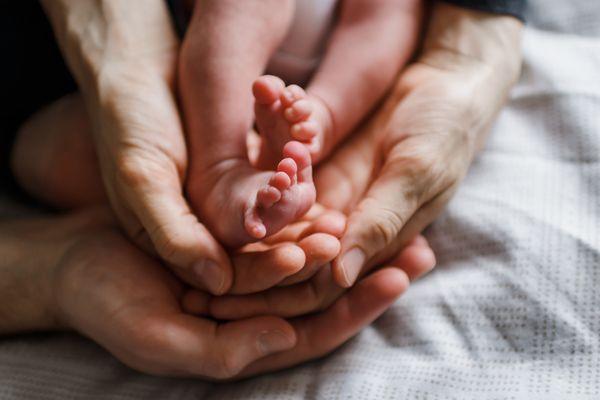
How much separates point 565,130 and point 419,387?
44 centimetres

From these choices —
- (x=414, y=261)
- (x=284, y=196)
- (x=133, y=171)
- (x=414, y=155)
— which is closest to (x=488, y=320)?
(x=414, y=261)

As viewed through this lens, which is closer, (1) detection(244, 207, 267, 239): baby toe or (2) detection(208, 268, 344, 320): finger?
(1) detection(244, 207, 267, 239): baby toe

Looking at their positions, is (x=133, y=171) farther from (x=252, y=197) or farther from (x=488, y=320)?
(x=488, y=320)

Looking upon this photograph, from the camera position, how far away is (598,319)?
711mm

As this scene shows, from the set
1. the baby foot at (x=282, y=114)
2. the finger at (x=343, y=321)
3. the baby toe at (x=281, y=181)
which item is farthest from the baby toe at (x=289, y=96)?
the finger at (x=343, y=321)

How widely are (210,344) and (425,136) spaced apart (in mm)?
358

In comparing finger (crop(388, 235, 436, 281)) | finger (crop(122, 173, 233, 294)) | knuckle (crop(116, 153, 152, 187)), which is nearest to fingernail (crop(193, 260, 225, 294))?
finger (crop(122, 173, 233, 294))

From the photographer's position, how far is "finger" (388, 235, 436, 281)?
77cm

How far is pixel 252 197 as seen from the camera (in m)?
0.64

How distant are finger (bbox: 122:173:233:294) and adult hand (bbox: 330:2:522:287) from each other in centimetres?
13

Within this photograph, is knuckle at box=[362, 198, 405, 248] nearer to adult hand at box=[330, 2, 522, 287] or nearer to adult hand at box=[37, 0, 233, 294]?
adult hand at box=[330, 2, 522, 287]

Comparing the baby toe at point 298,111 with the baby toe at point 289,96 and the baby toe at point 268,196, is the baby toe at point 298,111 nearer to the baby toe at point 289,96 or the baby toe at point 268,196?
the baby toe at point 289,96

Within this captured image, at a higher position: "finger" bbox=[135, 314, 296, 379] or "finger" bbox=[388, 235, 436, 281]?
"finger" bbox=[388, 235, 436, 281]

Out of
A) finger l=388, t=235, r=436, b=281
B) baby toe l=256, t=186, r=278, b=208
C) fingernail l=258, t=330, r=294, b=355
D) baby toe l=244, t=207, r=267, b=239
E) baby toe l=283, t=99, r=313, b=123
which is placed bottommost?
fingernail l=258, t=330, r=294, b=355
